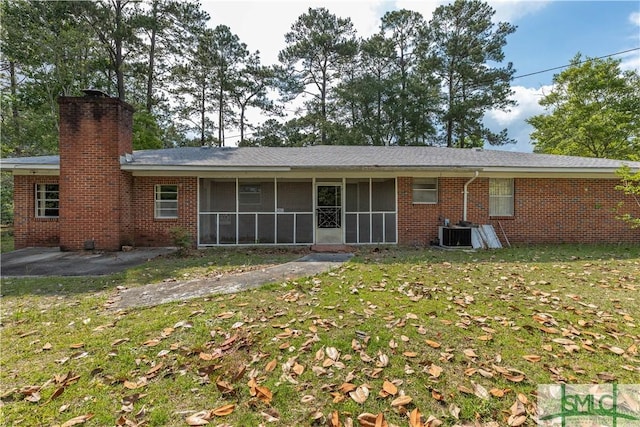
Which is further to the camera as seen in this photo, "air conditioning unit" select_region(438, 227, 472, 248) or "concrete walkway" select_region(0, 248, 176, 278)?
"air conditioning unit" select_region(438, 227, 472, 248)

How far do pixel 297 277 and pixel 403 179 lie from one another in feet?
19.6

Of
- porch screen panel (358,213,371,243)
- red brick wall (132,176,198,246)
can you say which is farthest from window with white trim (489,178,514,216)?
red brick wall (132,176,198,246)

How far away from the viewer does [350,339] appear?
3.16 m

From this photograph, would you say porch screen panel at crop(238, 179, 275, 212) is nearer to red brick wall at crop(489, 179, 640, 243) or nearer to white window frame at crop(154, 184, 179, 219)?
white window frame at crop(154, 184, 179, 219)

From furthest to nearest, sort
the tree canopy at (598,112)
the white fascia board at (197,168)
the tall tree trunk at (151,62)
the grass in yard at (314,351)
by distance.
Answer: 1. the tall tree trunk at (151,62)
2. the tree canopy at (598,112)
3. the white fascia board at (197,168)
4. the grass in yard at (314,351)

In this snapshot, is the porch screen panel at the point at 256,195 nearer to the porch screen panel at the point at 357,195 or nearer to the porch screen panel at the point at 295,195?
the porch screen panel at the point at 295,195

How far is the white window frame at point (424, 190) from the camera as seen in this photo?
10289mm

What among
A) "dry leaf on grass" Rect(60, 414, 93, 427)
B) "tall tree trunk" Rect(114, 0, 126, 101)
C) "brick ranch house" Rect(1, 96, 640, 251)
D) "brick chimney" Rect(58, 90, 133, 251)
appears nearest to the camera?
"dry leaf on grass" Rect(60, 414, 93, 427)

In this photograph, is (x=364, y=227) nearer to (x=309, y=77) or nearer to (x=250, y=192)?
(x=250, y=192)

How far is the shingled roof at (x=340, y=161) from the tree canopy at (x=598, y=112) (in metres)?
11.8

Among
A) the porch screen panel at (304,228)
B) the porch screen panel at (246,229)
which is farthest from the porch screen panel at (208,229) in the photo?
the porch screen panel at (304,228)

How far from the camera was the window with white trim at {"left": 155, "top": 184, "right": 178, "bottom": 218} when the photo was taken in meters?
9.99

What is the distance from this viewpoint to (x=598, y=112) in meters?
20.3

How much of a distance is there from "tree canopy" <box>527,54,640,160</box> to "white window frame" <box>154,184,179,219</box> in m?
23.9
